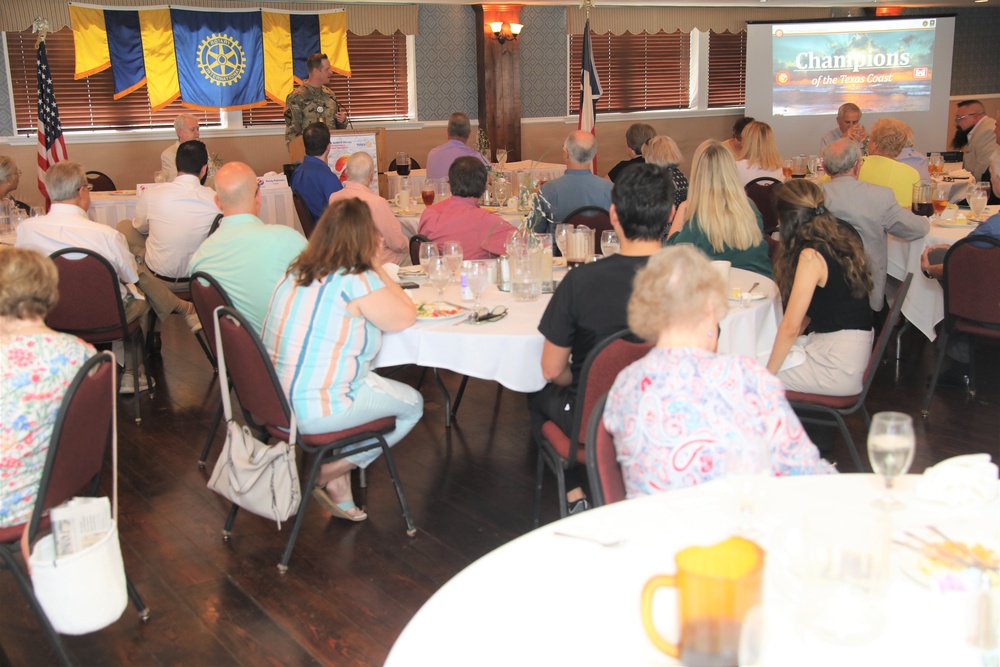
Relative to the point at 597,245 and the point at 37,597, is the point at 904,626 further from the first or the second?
the point at 597,245

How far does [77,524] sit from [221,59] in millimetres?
8399

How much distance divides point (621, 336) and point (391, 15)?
9.02m

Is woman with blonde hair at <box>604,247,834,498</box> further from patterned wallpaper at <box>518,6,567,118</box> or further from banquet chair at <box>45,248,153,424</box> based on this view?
patterned wallpaper at <box>518,6,567,118</box>

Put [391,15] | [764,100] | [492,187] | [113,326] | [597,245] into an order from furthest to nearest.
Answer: [764,100]
[391,15]
[492,187]
[597,245]
[113,326]

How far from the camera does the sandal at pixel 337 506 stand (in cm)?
354

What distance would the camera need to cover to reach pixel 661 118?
13.0 metres

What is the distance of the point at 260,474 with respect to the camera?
10.5 ft

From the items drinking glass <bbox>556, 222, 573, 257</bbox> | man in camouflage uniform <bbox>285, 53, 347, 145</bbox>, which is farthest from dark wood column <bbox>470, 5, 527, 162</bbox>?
drinking glass <bbox>556, 222, 573, 257</bbox>

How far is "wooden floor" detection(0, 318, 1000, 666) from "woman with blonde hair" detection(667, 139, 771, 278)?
958 millimetres

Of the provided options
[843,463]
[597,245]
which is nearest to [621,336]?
[843,463]

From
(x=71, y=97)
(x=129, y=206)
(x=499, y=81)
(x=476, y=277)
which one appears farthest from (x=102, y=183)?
(x=476, y=277)

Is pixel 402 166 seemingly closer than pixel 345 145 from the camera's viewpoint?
Yes

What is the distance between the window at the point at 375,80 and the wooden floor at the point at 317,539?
6.53m

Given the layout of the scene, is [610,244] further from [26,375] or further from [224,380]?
[26,375]
